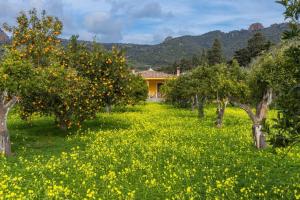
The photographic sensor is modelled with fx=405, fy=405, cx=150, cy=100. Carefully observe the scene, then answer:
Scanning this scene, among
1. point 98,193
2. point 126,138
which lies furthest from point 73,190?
point 126,138

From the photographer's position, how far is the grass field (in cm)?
1217

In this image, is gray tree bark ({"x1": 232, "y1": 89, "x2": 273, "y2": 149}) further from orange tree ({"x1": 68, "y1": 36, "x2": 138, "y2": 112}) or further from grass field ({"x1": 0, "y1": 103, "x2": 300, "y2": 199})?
orange tree ({"x1": 68, "y1": 36, "x2": 138, "y2": 112})

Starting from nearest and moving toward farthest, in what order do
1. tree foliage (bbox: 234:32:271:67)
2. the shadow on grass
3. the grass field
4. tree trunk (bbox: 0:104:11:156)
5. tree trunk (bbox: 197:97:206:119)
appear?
the grass field
tree trunk (bbox: 0:104:11:156)
the shadow on grass
tree trunk (bbox: 197:97:206:119)
tree foliage (bbox: 234:32:271:67)

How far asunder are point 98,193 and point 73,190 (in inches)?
31.6

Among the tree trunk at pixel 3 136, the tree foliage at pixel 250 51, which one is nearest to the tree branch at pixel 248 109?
the tree trunk at pixel 3 136

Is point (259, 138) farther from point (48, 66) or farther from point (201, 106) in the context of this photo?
point (201, 106)

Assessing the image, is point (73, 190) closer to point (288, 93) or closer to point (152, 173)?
point (152, 173)

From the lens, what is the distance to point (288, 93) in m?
7.84

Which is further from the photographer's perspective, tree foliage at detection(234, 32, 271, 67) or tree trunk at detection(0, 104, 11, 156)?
tree foliage at detection(234, 32, 271, 67)

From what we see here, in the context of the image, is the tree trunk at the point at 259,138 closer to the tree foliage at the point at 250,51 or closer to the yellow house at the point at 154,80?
the yellow house at the point at 154,80

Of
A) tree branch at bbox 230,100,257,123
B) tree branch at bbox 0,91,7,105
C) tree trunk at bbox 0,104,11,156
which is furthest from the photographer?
tree branch at bbox 230,100,257,123

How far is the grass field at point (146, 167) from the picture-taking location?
39.9ft

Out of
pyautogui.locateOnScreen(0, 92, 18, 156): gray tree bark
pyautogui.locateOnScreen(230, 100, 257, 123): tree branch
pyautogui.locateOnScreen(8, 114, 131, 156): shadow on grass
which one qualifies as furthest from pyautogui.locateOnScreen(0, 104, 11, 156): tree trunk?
pyautogui.locateOnScreen(230, 100, 257, 123): tree branch

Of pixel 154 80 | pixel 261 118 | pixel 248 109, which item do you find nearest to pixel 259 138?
pixel 261 118
